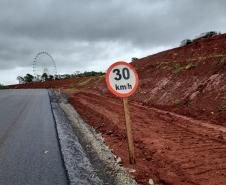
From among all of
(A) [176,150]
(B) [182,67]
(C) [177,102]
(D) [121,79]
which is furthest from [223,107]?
(B) [182,67]

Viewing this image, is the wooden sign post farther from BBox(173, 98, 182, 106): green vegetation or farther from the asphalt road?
BBox(173, 98, 182, 106): green vegetation

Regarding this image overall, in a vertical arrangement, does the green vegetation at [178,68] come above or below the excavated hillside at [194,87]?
above

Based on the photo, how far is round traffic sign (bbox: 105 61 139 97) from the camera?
276 inches

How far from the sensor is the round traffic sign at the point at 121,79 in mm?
7004

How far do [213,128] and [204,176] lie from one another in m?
5.06

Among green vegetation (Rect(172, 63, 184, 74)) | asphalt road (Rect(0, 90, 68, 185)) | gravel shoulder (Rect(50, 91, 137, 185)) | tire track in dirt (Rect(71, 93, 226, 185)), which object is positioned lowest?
tire track in dirt (Rect(71, 93, 226, 185))

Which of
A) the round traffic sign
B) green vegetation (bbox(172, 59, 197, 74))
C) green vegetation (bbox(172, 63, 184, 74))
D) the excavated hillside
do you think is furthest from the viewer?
green vegetation (bbox(172, 63, 184, 74))

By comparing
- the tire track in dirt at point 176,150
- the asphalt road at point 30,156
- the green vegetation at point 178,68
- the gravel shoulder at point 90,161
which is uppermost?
the green vegetation at point 178,68

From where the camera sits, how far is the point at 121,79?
704cm

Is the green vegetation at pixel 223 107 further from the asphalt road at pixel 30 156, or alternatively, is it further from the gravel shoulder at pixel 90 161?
the asphalt road at pixel 30 156

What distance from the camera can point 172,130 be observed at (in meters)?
10.9

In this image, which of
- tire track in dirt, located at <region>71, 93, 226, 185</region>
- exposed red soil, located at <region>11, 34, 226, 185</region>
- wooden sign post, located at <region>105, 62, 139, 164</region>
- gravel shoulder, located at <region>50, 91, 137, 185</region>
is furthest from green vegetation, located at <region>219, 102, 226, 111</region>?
wooden sign post, located at <region>105, 62, 139, 164</region>

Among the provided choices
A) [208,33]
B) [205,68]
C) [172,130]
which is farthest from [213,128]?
[208,33]

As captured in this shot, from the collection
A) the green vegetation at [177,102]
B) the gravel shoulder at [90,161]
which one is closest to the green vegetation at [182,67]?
the green vegetation at [177,102]
